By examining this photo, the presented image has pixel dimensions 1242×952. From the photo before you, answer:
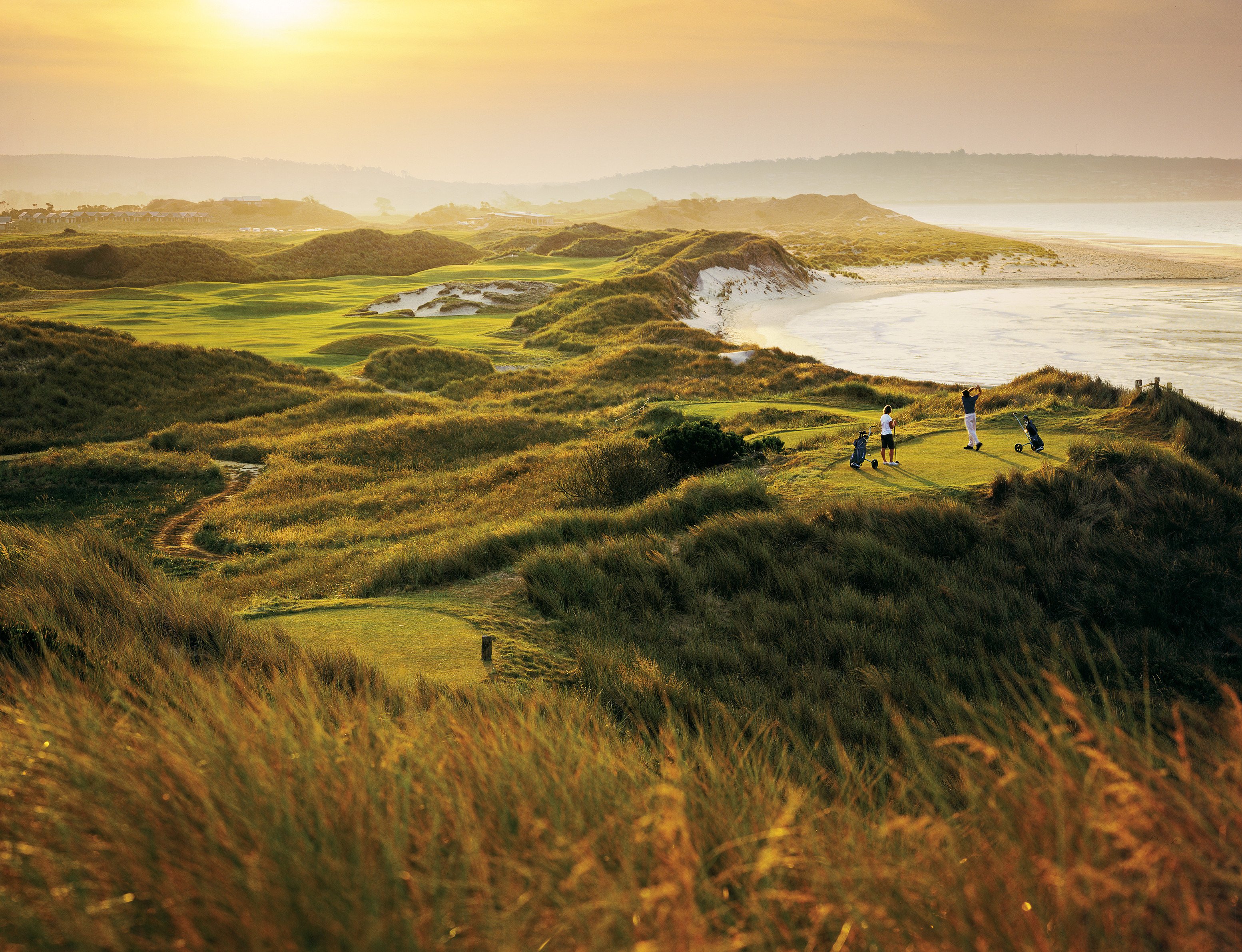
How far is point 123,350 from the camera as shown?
24547 mm

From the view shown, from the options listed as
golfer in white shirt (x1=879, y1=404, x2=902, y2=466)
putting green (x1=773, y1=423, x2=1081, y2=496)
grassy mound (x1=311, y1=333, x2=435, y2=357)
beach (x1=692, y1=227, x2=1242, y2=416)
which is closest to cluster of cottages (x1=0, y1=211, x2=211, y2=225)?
grassy mound (x1=311, y1=333, x2=435, y2=357)

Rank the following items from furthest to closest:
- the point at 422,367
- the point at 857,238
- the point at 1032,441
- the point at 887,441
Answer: the point at 857,238 → the point at 422,367 → the point at 887,441 → the point at 1032,441

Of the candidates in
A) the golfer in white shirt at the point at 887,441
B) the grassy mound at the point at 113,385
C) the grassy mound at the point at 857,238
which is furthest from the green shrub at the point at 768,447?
the grassy mound at the point at 857,238

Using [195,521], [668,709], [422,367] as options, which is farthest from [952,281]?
[668,709]

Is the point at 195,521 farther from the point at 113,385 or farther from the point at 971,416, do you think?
the point at 971,416

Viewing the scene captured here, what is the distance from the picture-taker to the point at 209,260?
65.1 metres

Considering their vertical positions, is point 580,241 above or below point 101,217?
below

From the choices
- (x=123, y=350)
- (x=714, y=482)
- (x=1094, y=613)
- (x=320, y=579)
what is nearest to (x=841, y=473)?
(x=714, y=482)

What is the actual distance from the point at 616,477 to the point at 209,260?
6798 cm

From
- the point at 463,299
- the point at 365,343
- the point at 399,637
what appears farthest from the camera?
the point at 463,299

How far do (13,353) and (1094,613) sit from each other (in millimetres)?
28795

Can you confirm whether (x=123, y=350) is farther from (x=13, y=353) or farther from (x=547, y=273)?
(x=547, y=273)

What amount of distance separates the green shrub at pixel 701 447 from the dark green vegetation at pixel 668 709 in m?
0.07

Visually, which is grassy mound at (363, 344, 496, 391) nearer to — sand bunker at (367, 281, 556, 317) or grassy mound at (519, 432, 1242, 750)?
sand bunker at (367, 281, 556, 317)
